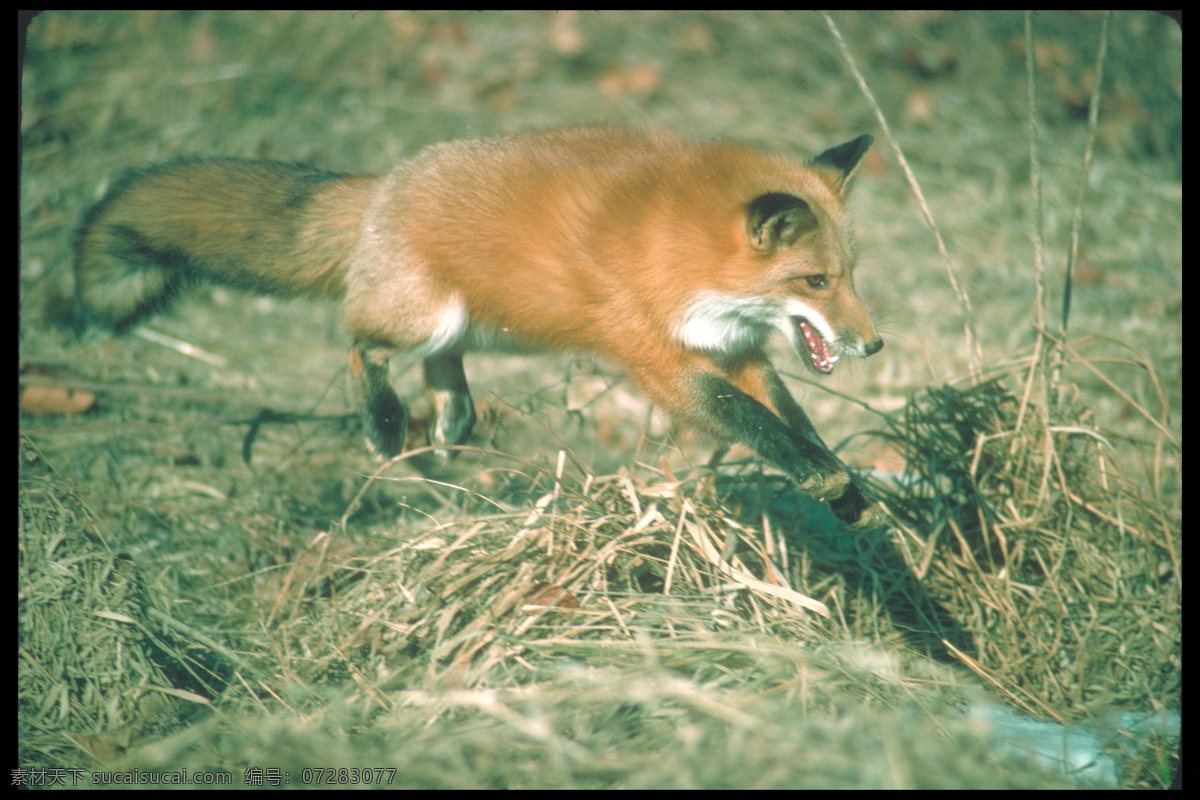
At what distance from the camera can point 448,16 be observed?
8.53 meters

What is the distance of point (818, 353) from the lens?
10.6 feet

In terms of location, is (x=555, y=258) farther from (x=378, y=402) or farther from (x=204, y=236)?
(x=204, y=236)

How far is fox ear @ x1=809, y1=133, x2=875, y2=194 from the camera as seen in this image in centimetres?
348

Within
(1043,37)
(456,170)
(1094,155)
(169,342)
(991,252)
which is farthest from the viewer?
(1043,37)

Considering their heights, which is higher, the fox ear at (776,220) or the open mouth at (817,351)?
the fox ear at (776,220)

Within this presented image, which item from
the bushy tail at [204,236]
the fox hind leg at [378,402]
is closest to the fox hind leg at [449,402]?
the fox hind leg at [378,402]

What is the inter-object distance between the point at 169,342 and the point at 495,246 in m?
2.89

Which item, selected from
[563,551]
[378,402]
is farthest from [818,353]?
[378,402]

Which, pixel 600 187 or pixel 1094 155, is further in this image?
pixel 1094 155

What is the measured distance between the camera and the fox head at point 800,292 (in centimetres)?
308

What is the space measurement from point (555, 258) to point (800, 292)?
96 centimetres

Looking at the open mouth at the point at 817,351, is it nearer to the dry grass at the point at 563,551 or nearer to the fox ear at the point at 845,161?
the dry grass at the point at 563,551

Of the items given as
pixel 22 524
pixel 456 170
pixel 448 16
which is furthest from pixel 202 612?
pixel 448 16

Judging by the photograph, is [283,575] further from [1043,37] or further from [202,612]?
[1043,37]
